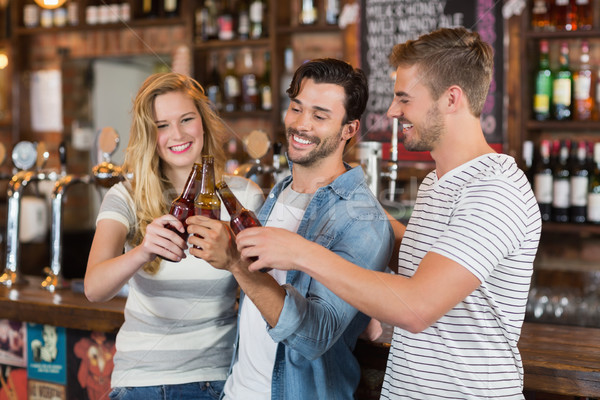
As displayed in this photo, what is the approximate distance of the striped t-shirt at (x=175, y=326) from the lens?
1461 millimetres

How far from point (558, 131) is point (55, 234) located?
235 cm

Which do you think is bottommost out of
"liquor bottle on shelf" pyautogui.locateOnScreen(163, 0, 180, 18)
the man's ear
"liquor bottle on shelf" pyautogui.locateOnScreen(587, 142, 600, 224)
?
"liquor bottle on shelf" pyautogui.locateOnScreen(587, 142, 600, 224)

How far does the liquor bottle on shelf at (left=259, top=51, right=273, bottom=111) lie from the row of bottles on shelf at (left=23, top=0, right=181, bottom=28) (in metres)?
0.68

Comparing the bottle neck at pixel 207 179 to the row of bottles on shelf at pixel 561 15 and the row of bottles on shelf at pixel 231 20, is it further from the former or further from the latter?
the row of bottles on shelf at pixel 231 20

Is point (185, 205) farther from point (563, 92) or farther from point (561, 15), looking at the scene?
point (561, 15)

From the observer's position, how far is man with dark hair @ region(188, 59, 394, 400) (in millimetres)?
1097

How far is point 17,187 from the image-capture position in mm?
2256

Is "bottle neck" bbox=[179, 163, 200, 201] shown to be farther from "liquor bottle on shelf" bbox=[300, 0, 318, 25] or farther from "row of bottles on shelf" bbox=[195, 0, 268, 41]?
"row of bottles on shelf" bbox=[195, 0, 268, 41]

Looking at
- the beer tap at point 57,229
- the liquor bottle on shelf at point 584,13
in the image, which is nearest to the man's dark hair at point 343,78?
the beer tap at point 57,229

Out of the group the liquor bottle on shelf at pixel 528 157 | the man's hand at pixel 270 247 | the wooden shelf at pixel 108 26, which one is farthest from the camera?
the wooden shelf at pixel 108 26

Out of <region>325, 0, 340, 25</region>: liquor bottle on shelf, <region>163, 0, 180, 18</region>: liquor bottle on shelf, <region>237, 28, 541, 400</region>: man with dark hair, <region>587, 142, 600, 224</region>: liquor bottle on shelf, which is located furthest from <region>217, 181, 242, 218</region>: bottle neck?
<region>163, 0, 180, 18</region>: liquor bottle on shelf

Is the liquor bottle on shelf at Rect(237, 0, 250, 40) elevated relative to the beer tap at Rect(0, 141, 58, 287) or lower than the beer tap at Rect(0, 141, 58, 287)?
elevated

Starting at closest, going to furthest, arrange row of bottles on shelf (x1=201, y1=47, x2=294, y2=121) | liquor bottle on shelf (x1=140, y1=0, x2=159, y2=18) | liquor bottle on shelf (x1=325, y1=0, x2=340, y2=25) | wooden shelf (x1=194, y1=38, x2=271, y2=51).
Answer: liquor bottle on shelf (x1=325, y1=0, x2=340, y2=25), wooden shelf (x1=194, y1=38, x2=271, y2=51), row of bottles on shelf (x1=201, y1=47, x2=294, y2=121), liquor bottle on shelf (x1=140, y1=0, x2=159, y2=18)

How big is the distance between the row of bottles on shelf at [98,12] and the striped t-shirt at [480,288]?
3272mm
